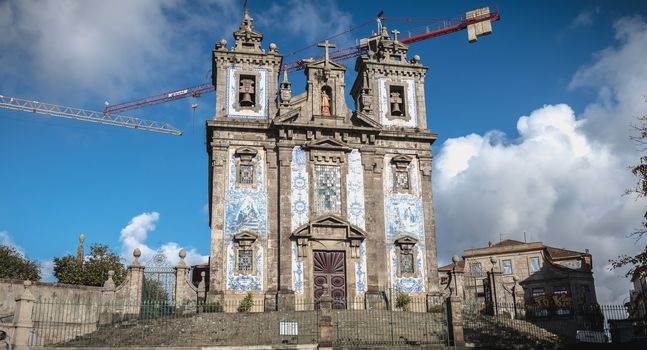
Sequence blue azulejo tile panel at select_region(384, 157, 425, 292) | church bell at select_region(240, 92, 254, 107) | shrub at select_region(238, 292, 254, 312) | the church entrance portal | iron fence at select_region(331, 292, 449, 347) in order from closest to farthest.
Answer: iron fence at select_region(331, 292, 449, 347) < shrub at select_region(238, 292, 254, 312) < the church entrance portal < blue azulejo tile panel at select_region(384, 157, 425, 292) < church bell at select_region(240, 92, 254, 107)

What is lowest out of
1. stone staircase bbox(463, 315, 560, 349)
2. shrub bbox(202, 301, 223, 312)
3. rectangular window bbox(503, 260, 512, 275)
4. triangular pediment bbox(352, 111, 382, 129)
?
stone staircase bbox(463, 315, 560, 349)

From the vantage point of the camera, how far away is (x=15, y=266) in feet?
154

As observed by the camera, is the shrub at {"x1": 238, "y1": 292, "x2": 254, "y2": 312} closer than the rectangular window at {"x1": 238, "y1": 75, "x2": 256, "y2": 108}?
Yes

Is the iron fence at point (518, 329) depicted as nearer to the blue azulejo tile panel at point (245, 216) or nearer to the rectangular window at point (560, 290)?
the blue azulejo tile panel at point (245, 216)

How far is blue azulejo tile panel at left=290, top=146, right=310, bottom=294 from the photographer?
96.2ft

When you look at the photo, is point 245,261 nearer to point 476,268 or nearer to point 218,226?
point 218,226

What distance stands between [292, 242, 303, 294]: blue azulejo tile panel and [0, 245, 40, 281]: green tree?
24746mm

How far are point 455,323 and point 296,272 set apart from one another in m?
9.66

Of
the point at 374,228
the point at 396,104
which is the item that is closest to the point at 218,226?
the point at 374,228

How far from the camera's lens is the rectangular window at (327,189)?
100 feet

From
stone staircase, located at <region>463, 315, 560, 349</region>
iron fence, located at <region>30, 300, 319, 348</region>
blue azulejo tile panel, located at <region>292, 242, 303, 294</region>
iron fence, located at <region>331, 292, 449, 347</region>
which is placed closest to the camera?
iron fence, located at <region>331, 292, 449, 347</region>

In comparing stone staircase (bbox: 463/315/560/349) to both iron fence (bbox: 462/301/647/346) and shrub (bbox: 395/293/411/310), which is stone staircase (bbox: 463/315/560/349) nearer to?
iron fence (bbox: 462/301/647/346)

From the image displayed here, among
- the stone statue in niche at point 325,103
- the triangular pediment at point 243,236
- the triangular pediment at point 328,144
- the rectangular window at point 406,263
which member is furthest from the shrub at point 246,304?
the stone statue in niche at point 325,103

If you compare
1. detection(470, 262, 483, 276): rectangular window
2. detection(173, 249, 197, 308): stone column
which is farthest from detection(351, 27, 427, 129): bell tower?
detection(470, 262, 483, 276): rectangular window
